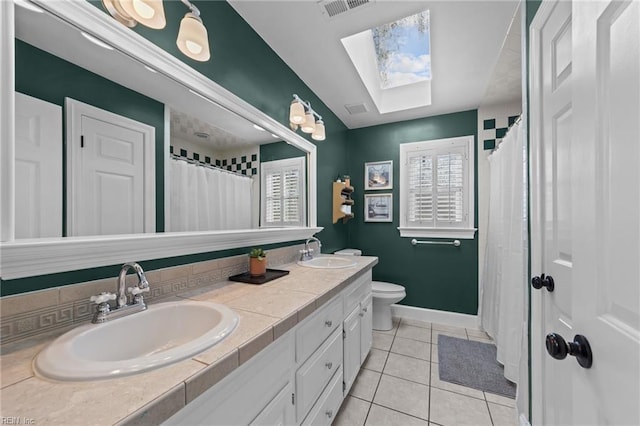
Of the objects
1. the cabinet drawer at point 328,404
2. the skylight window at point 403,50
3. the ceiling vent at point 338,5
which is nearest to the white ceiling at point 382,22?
the ceiling vent at point 338,5

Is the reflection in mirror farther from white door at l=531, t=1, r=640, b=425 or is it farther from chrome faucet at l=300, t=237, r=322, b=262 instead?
white door at l=531, t=1, r=640, b=425

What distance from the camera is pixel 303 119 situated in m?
1.92

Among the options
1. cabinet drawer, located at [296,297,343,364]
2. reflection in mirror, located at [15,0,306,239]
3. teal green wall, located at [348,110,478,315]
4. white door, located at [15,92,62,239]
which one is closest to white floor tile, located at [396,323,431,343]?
teal green wall, located at [348,110,478,315]

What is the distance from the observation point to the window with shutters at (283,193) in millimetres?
1720

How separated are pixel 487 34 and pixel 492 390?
2.49 meters

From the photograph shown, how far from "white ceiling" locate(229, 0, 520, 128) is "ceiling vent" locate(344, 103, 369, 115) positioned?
0.27ft

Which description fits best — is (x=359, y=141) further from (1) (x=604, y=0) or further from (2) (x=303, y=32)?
(1) (x=604, y=0)

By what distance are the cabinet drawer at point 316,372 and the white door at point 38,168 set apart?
3.33ft

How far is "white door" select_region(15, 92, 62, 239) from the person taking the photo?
71 cm

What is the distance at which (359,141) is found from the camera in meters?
3.32

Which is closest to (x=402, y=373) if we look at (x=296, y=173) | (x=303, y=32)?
(x=296, y=173)

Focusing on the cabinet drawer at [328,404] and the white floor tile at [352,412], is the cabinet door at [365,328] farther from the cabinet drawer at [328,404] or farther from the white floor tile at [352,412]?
the cabinet drawer at [328,404]

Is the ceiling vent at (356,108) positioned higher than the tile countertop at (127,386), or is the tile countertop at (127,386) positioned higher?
the ceiling vent at (356,108)

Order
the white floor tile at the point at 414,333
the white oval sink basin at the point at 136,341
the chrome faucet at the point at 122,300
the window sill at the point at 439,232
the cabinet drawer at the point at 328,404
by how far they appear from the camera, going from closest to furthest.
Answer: the white oval sink basin at the point at 136,341, the chrome faucet at the point at 122,300, the cabinet drawer at the point at 328,404, the white floor tile at the point at 414,333, the window sill at the point at 439,232
